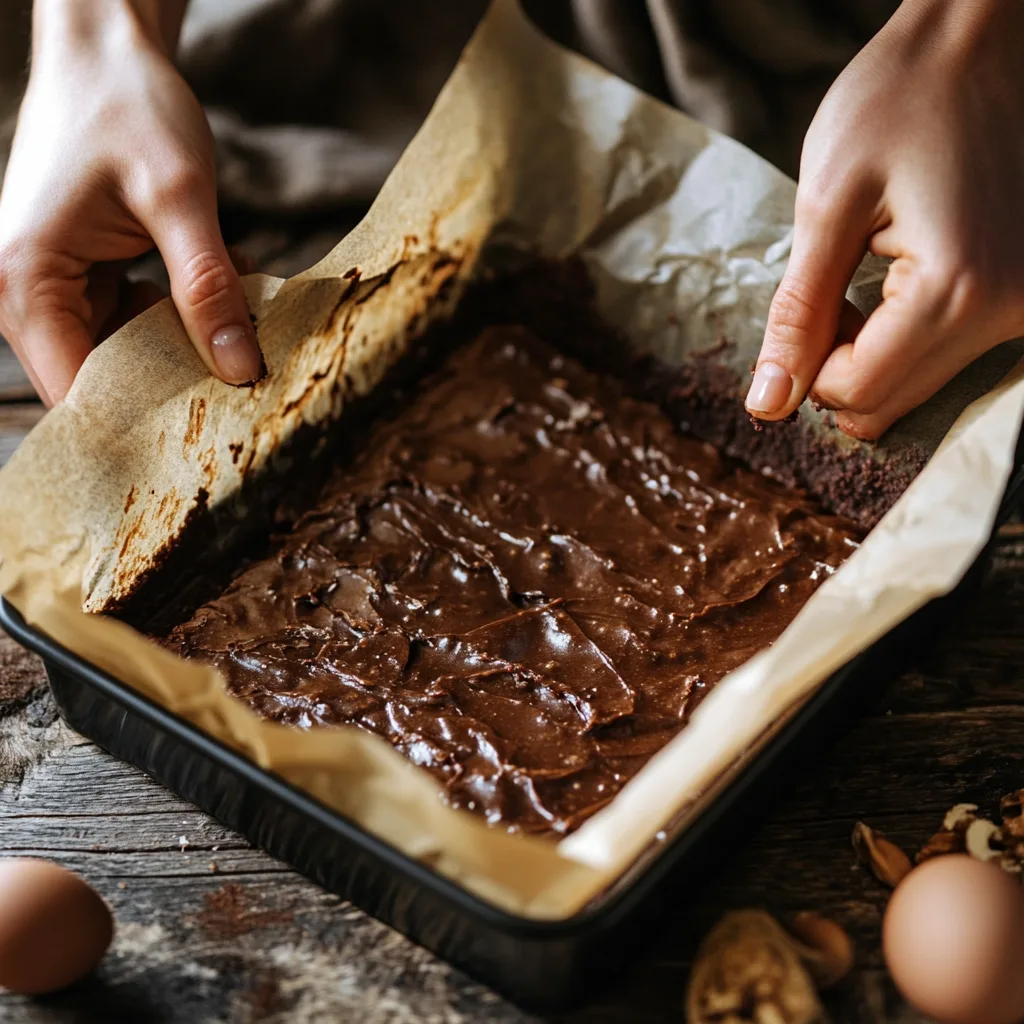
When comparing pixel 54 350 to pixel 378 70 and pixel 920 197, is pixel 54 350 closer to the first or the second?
pixel 378 70

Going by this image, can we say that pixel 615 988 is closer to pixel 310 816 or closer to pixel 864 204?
pixel 310 816

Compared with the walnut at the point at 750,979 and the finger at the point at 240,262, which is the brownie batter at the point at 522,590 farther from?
the finger at the point at 240,262

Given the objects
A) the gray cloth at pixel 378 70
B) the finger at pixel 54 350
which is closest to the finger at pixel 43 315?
the finger at pixel 54 350

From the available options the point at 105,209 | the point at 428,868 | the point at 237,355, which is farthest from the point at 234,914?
the point at 105,209

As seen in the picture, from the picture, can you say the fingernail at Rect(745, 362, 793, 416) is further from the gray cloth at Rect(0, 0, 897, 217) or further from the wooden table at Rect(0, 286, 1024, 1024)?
the gray cloth at Rect(0, 0, 897, 217)

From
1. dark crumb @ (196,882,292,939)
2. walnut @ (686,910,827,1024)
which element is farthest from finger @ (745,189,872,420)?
dark crumb @ (196,882,292,939)

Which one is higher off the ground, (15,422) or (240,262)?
(240,262)
